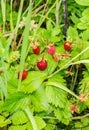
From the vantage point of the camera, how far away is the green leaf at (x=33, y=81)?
1498mm

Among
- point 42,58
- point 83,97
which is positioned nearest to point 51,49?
point 42,58

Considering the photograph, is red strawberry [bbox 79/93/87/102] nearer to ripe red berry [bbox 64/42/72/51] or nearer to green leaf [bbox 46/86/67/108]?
green leaf [bbox 46/86/67/108]

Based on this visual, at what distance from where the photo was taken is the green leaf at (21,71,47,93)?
4.91ft

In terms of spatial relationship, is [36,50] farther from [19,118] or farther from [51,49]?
[19,118]

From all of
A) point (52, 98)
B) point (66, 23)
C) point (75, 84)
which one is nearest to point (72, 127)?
point (75, 84)

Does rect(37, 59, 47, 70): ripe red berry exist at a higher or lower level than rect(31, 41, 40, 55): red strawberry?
lower

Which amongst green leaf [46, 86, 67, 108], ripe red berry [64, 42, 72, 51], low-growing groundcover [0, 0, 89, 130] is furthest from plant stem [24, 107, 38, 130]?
ripe red berry [64, 42, 72, 51]

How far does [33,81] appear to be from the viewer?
154 centimetres

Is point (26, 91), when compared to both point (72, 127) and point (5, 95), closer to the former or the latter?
point (5, 95)

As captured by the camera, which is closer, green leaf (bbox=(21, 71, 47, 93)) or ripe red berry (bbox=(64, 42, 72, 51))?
green leaf (bbox=(21, 71, 47, 93))

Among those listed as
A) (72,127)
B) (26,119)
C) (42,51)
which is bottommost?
(72,127)

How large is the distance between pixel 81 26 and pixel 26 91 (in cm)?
51

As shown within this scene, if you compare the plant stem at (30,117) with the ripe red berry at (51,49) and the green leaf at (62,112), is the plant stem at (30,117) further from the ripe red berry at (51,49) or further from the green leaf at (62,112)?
the ripe red berry at (51,49)

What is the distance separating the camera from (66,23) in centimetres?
195
